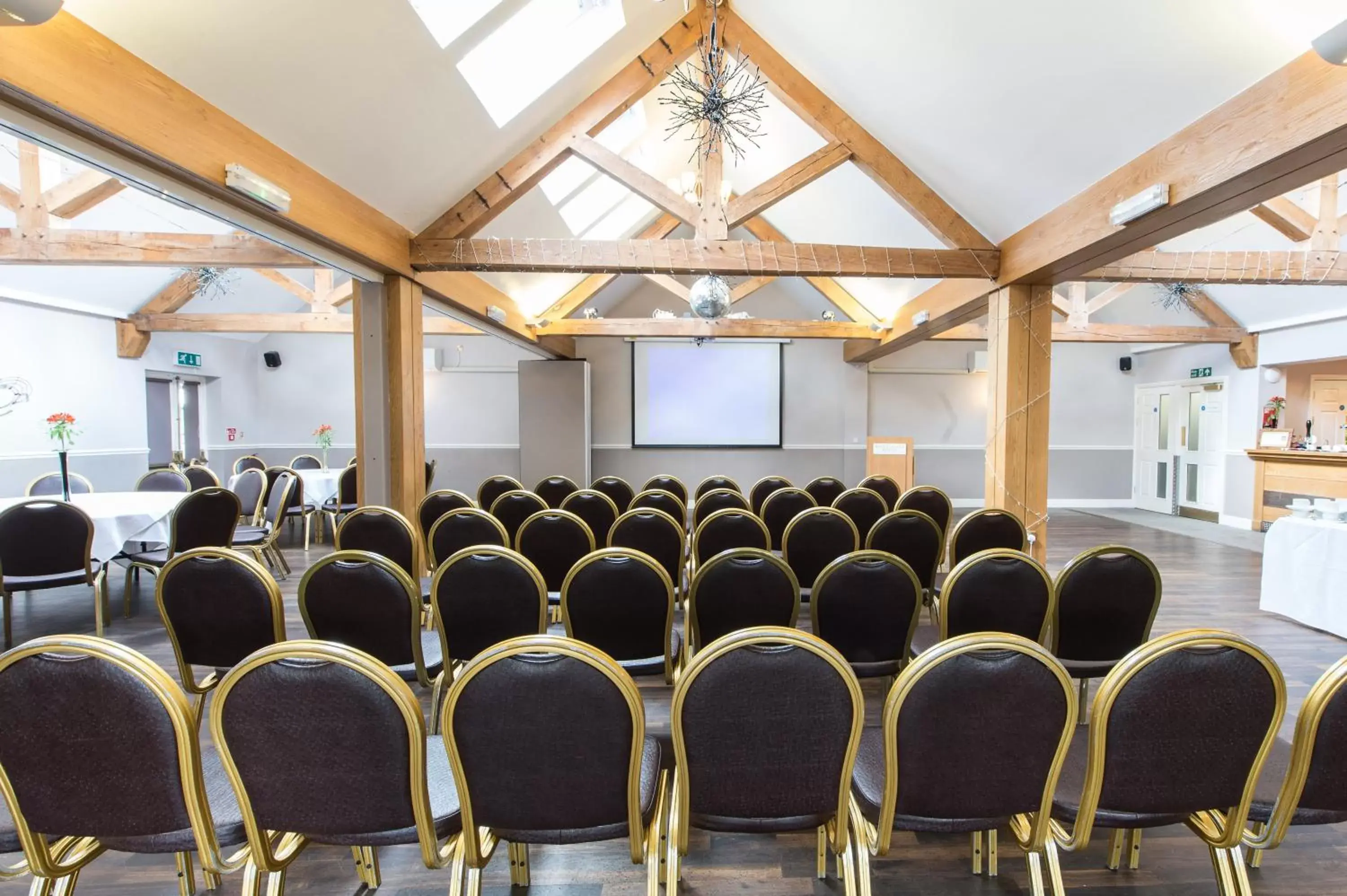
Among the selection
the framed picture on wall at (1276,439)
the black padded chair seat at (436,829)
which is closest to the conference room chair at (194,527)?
the black padded chair seat at (436,829)

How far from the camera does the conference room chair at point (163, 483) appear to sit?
252 inches

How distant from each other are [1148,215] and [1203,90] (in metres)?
0.67

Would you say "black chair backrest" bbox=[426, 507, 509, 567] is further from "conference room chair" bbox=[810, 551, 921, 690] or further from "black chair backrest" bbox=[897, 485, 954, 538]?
"black chair backrest" bbox=[897, 485, 954, 538]

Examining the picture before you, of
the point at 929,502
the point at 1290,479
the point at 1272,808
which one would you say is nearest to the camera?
the point at 1272,808

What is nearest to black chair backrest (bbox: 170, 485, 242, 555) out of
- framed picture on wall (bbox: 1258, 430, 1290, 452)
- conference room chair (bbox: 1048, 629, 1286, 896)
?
conference room chair (bbox: 1048, 629, 1286, 896)

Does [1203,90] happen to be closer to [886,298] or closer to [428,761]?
[428,761]

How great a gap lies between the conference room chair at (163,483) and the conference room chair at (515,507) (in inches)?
159

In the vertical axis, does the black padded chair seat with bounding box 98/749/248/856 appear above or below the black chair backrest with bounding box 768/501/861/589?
below

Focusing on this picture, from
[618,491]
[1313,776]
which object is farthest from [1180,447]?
[1313,776]

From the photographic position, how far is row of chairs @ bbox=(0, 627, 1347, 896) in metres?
1.43

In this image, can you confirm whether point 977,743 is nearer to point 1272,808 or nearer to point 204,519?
point 1272,808

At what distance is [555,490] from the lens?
20.0ft

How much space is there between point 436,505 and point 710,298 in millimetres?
3853

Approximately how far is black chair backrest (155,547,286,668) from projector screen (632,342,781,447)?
872 cm
